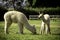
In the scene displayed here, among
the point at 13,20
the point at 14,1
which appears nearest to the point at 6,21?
the point at 13,20

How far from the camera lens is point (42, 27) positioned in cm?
222

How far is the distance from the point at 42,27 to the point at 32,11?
0.72 metres

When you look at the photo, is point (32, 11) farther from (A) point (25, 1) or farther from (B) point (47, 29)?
(B) point (47, 29)

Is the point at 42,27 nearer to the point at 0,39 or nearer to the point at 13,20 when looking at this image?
the point at 13,20

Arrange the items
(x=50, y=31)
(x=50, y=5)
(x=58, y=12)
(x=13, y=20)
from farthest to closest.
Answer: (x=13, y=20), (x=50, y=31), (x=58, y=12), (x=50, y=5)

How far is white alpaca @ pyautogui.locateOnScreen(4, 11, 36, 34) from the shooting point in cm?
209

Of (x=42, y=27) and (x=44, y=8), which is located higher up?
(x=44, y=8)

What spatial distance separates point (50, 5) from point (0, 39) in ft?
1.41

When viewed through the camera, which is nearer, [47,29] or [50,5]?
[50,5]

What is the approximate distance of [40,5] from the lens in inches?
57.0

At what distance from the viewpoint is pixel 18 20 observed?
219 cm

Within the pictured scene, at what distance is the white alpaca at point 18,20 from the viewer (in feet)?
6.86

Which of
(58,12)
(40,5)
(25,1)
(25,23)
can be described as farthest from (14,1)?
(25,23)

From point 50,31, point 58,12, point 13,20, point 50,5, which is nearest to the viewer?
point 50,5
